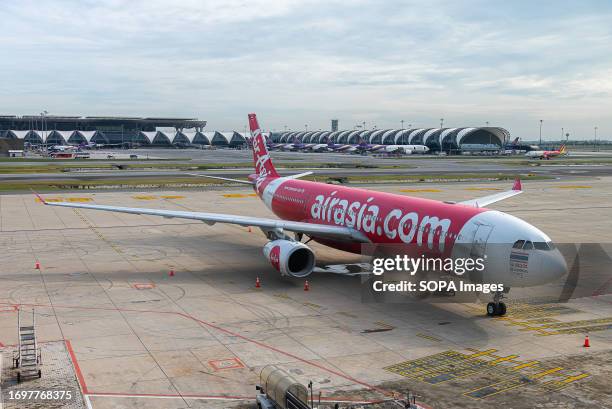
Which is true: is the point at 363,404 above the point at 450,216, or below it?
below

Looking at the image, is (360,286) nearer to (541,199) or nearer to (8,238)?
(8,238)

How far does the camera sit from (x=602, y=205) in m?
63.1

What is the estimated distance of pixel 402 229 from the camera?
92.4ft

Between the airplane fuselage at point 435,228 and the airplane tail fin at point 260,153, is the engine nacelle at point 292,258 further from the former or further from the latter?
the airplane tail fin at point 260,153

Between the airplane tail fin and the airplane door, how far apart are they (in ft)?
80.5

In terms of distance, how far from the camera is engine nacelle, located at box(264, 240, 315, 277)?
29438 millimetres

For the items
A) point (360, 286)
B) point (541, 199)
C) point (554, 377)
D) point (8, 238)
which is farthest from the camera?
point (541, 199)

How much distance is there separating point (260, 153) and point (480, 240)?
26.2m

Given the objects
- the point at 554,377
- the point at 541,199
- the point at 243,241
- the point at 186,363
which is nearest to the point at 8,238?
the point at 243,241

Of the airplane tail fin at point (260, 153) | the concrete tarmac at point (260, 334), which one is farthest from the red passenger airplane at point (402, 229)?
the airplane tail fin at point (260, 153)

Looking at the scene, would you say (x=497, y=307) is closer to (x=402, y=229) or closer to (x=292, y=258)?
(x=402, y=229)

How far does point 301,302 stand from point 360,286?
171 inches

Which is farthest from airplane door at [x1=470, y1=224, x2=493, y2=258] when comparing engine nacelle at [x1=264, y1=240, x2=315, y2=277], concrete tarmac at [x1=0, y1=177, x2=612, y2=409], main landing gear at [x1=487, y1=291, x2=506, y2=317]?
engine nacelle at [x1=264, y1=240, x2=315, y2=277]

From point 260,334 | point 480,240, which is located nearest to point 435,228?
point 480,240
